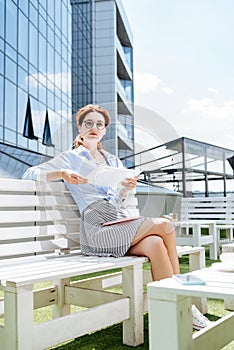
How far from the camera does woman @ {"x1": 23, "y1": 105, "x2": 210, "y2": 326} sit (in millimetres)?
1840

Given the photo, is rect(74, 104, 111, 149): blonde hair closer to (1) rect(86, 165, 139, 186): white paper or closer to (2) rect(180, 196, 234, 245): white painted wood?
(1) rect(86, 165, 139, 186): white paper

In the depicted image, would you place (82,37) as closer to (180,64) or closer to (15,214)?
(180,64)

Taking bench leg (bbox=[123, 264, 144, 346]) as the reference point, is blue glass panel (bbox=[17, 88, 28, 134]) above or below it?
above

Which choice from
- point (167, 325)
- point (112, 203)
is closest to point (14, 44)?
point (112, 203)

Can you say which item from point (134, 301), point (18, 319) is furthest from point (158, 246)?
point (18, 319)

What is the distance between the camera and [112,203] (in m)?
2.04

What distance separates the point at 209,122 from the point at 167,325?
22.2ft

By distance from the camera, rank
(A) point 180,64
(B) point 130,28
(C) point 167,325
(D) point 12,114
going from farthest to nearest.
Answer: (B) point 130,28, (D) point 12,114, (A) point 180,64, (C) point 167,325

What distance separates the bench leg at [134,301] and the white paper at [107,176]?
519 millimetres

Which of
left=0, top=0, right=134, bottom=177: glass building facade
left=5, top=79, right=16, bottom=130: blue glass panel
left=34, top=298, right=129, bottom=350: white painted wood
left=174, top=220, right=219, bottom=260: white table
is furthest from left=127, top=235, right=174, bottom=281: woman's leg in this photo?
left=5, top=79, right=16, bottom=130: blue glass panel

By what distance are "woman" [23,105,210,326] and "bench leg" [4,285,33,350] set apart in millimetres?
638

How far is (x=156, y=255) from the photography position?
70.3 inches

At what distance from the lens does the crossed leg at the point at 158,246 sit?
177 cm

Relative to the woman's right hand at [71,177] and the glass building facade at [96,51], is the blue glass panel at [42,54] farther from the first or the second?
the woman's right hand at [71,177]
